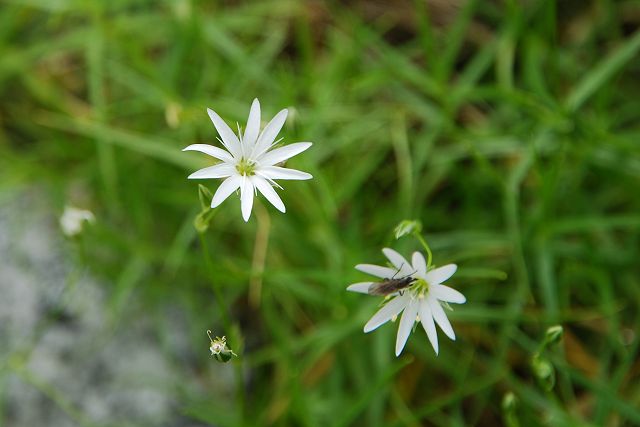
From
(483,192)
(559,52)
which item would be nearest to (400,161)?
(483,192)

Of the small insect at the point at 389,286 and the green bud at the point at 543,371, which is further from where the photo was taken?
the green bud at the point at 543,371

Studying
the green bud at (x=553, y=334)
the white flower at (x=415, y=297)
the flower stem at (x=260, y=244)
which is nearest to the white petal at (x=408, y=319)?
the white flower at (x=415, y=297)

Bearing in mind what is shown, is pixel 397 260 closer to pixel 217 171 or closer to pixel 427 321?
pixel 427 321

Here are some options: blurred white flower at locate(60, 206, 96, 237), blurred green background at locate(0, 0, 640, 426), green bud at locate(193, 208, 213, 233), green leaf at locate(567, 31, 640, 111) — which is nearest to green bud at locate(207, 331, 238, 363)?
green bud at locate(193, 208, 213, 233)

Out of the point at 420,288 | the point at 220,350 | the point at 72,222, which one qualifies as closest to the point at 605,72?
the point at 420,288

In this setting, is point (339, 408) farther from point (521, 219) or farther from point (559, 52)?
point (559, 52)

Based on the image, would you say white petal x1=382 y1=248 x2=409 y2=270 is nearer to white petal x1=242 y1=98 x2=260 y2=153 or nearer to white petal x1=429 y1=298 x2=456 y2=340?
white petal x1=429 y1=298 x2=456 y2=340

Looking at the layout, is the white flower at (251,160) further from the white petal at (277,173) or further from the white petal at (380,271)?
the white petal at (380,271)
